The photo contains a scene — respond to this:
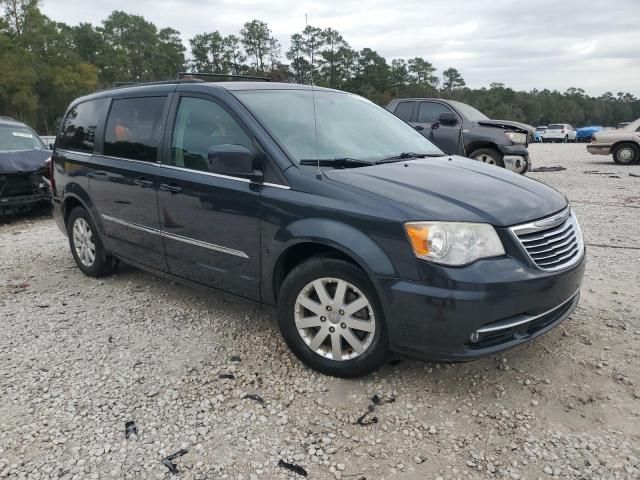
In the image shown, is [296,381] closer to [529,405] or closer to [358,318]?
[358,318]

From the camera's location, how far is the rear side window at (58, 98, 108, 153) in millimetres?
4777

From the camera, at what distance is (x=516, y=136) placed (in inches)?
428

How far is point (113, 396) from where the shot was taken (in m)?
2.98

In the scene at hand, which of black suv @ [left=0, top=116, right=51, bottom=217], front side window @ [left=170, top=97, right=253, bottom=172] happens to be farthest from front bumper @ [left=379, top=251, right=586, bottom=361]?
black suv @ [left=0, top=116, right=51, bottom=217]

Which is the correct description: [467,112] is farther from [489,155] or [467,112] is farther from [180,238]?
[180,238]

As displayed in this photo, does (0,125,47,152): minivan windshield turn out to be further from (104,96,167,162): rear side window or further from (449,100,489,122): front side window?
(449,100,489,122): front side window

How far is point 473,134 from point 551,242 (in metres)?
8.45

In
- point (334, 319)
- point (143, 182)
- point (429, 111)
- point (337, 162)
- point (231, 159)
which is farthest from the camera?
point (429, 111)

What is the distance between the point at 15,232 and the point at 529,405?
24.9ft

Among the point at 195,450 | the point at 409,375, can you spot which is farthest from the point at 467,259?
the point at 195,450

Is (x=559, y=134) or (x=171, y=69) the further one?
(x=171, y=69)

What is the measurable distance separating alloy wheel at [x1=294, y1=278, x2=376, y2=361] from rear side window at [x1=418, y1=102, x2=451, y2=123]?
891 centimetres

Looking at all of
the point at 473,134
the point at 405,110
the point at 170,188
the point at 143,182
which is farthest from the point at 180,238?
the point at 405,110

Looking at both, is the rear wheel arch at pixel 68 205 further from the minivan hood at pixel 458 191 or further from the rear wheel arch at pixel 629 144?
the rear wheel arch at pixel 629 144
